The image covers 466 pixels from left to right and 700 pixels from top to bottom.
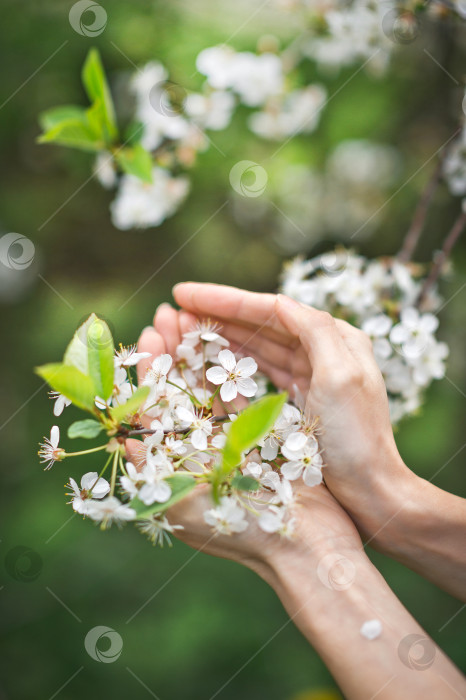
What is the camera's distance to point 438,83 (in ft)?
6.56

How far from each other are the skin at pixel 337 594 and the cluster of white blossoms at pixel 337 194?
1.23 meters

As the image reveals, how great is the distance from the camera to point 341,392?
1.02 m

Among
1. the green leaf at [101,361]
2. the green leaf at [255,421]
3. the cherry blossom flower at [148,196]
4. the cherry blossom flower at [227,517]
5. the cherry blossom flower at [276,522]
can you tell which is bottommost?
the cherry blossom flower at [276,522]

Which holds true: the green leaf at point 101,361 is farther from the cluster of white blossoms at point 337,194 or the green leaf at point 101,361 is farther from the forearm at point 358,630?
the cluster of white blossoms at point 337,194

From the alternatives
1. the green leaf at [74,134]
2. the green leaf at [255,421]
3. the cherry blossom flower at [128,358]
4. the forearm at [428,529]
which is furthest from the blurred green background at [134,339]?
the green leaf at [255,421]

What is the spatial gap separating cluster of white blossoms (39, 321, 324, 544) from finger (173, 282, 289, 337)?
0.64ft

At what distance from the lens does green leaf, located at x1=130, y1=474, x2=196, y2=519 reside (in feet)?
2.71

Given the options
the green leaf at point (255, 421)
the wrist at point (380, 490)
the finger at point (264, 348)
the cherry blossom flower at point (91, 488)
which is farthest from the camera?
the finger at point (264, 348)

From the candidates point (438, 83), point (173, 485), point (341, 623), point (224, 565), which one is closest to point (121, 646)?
point (224, 565)

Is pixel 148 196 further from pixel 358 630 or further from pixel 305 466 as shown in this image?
pixel 358 630

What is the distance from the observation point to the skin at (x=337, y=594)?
36.9 inches

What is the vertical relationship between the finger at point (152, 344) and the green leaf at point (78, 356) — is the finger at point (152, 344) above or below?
below

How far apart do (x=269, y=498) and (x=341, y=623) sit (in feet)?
0.83

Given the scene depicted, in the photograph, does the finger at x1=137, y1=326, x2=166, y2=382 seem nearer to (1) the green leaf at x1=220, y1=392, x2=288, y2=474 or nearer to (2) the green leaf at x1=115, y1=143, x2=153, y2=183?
(2) the green leaf at x1=115, y1=143, x2=153, y2=183
